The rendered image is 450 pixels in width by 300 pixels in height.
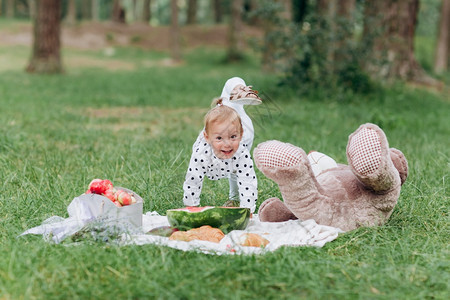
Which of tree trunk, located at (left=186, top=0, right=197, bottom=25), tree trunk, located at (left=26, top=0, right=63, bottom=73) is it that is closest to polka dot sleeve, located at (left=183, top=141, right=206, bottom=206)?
tree trunk, located at (left=26, top=0, right=63, bottom=73)

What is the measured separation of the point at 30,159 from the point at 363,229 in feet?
10.5

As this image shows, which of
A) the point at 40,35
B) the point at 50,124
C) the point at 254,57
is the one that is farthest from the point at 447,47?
the point at 50,124

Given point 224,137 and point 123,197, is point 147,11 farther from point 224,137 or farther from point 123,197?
point 123,197

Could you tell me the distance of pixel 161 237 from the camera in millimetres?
3215

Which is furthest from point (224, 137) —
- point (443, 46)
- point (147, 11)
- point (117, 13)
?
Result: point (147, 11)

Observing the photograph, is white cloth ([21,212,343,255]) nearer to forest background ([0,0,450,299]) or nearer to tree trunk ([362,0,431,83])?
forest background ([0,0,450,299])

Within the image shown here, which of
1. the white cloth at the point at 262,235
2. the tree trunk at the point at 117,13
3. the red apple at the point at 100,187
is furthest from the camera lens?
the tree trunk at the point at 117,13

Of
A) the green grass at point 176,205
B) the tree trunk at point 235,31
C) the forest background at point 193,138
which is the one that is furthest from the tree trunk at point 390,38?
the tree trunk at point 235,31

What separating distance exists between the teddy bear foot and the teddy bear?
0.32 ft

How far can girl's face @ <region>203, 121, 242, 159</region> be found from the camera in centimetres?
366

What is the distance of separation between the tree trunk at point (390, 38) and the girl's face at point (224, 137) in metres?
7.08

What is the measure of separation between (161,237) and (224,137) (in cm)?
83

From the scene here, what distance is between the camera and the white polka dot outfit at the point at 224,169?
382cm

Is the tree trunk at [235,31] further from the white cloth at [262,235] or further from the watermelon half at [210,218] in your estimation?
the watermelon half at [210,218]
